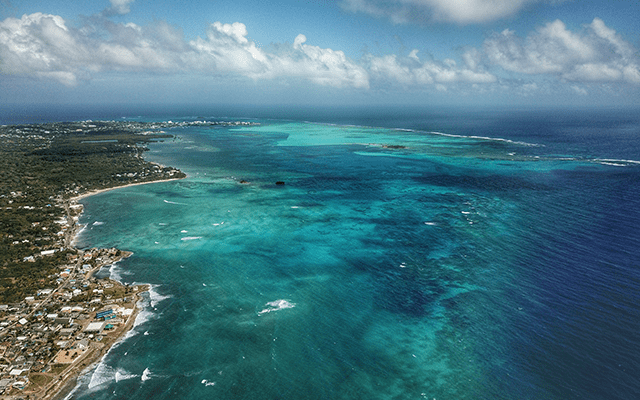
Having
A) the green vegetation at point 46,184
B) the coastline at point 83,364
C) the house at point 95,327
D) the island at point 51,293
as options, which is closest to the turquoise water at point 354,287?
the coastline at point 83,364

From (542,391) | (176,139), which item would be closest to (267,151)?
(176,139)

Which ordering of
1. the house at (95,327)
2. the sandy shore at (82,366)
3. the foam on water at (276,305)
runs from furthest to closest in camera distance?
the foam on water at (276,305)
the house at (95,327)
the sandy shore at (82,366)

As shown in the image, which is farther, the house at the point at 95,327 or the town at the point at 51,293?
the house at the point at 95,327

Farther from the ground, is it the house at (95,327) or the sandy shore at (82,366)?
the house at (95,327)

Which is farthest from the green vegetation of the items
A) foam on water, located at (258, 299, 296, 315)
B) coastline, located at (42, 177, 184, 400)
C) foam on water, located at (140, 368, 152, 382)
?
foam on water, located at (258, 299, 296, 315)

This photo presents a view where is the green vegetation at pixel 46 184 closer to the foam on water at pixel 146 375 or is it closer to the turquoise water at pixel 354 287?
the turquoise water at pixel 354 287

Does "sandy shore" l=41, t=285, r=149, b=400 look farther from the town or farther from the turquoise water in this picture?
the turquoise water
